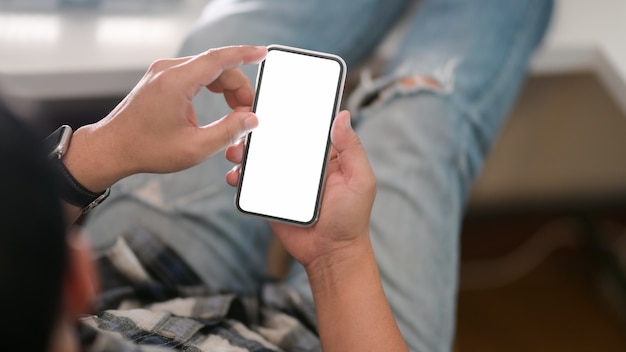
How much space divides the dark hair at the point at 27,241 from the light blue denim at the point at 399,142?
0.38 m

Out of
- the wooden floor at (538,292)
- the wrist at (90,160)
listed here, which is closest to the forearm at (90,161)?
the wrist at (90,160)

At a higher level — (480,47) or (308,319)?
(480,47)

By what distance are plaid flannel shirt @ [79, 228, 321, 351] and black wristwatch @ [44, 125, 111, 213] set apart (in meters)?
0.09

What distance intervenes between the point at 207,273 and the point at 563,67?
53 centimetres

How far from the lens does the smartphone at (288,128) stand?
1.79ft

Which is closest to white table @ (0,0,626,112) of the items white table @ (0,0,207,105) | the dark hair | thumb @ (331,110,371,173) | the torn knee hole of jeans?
white table @ (0,0,207,105)

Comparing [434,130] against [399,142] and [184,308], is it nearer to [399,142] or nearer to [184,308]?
[399,142]

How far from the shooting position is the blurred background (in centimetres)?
76

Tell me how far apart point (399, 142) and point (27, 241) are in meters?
0.50

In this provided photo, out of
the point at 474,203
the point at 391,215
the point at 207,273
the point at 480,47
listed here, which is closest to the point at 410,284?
the point at 391,215

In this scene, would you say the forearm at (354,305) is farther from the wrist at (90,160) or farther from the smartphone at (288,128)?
the wrist at (90,160)

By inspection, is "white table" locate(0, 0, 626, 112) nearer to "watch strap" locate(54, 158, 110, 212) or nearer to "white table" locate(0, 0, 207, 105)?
"white table" locate(0, 0, 207, 105)

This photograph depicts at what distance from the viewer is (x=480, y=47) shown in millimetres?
783

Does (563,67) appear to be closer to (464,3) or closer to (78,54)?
(464,3)
